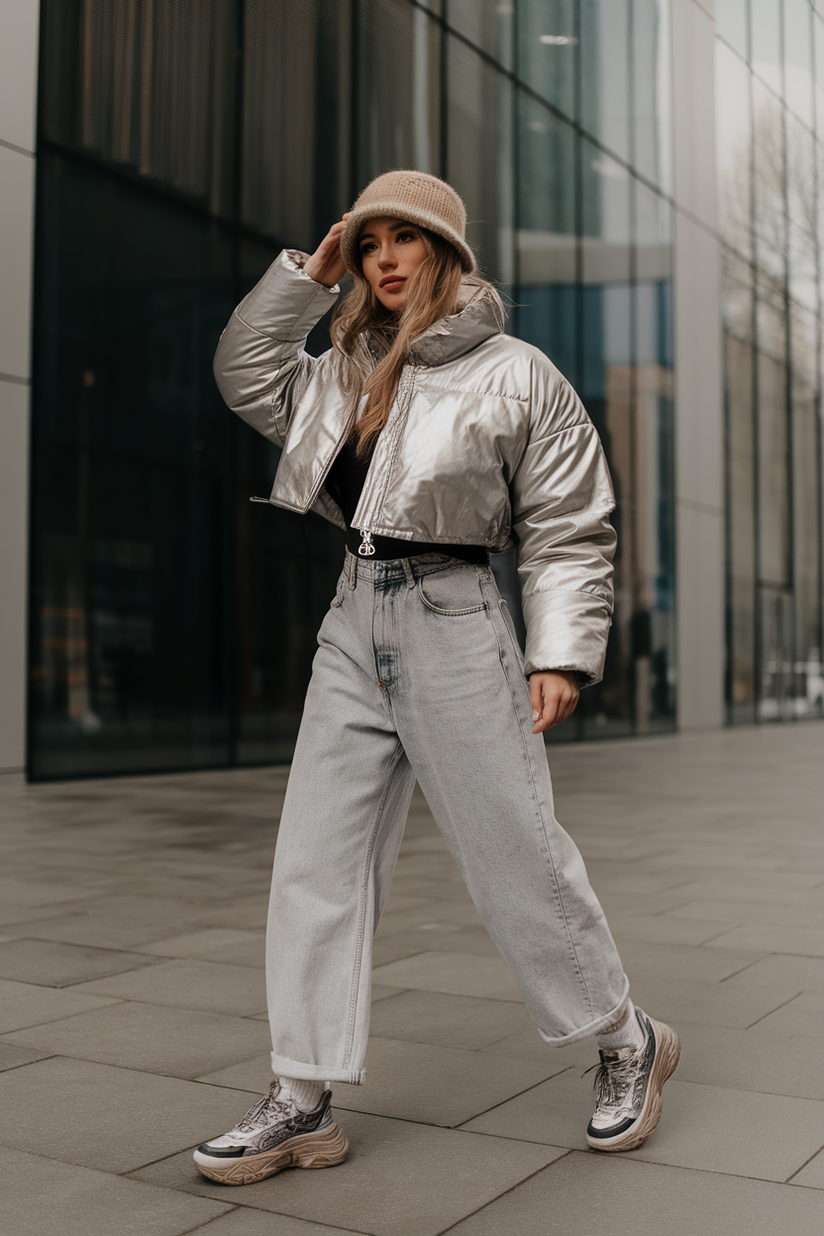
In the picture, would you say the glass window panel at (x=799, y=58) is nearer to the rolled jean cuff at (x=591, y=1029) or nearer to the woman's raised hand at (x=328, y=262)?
the woman's raised hand at (x=328, y=262)

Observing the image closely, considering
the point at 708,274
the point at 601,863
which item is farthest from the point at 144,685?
the point at 708,274

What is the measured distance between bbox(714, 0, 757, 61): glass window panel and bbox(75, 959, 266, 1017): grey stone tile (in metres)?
21.7

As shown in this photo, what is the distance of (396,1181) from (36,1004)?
1.64m

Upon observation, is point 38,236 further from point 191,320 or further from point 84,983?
point 84,983

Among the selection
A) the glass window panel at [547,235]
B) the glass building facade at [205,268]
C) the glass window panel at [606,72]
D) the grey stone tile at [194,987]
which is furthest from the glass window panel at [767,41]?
the grey stone tile at [194,987]

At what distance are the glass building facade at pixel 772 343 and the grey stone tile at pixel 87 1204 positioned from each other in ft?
67.3

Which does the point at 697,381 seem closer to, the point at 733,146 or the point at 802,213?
the point at 733,146

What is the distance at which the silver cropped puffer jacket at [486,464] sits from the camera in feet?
8.21

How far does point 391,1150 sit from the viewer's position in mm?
2617

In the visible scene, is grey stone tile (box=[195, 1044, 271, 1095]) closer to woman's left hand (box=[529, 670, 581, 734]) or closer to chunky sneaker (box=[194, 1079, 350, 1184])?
chunky sneaker (box=[194, 1079, 350, 1184])

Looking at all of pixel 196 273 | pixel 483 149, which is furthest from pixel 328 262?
pixel 483 149

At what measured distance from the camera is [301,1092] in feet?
8.42

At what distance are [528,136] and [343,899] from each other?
622 inches

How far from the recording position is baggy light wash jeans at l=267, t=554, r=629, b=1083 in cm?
253
